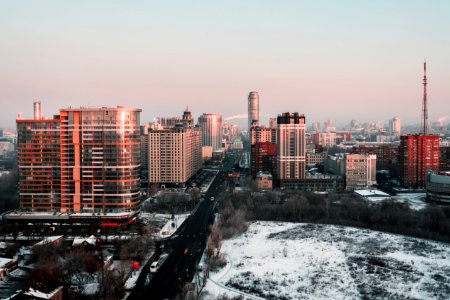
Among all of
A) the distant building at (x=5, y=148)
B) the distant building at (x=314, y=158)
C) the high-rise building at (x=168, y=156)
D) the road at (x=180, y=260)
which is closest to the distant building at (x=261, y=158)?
the high-rise building at (x=168, y=156)

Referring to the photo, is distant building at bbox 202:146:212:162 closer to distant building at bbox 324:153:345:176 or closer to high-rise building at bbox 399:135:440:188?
distant building at bbox 324:153:345:176

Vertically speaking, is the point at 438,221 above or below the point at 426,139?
below

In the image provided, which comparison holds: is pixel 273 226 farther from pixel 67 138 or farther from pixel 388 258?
pixel 67 138

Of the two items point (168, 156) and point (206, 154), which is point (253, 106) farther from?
point (168, 156)

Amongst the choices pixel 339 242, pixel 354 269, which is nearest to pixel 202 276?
pixel 354 269

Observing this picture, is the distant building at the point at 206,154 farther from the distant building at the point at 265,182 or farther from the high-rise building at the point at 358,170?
the high-rise building at the point at 358,170

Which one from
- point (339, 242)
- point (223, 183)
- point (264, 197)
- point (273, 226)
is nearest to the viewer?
point (339, 242)
